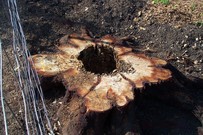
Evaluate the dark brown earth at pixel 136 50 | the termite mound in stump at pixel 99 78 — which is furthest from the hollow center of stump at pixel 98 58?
the dark brown earth at pixel 136 50

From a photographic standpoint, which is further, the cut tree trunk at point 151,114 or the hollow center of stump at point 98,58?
the hollow center of stump at point 98,58

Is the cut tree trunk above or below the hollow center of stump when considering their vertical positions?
below

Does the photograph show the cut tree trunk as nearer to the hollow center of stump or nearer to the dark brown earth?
the dark brown earth

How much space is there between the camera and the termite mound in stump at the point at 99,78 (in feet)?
8.53

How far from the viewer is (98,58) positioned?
310cm

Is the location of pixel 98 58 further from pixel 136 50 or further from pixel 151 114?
pixel 151 114

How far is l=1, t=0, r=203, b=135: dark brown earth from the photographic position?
2.70 meters

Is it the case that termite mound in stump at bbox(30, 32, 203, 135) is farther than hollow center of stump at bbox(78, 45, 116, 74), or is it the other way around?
hollow center of stump at bbox(78, 45, 116, 74)

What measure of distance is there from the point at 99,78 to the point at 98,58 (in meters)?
0.37

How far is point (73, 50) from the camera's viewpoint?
304 cm

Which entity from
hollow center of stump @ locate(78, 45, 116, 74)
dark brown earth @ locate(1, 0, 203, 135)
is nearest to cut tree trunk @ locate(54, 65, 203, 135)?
dark brown earth @ locate(1, 0, 203, 135)

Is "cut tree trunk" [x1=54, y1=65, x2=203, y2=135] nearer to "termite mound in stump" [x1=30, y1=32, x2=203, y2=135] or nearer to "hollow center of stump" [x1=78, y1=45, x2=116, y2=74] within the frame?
"termite mound in stump" [x1=30, y1=32, x2=203, y2=135]

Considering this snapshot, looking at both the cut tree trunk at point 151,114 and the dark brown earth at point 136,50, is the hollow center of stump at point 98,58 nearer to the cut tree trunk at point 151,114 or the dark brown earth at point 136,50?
the dark brown earth at point 136,50

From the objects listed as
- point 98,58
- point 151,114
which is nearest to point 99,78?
point 98,58
